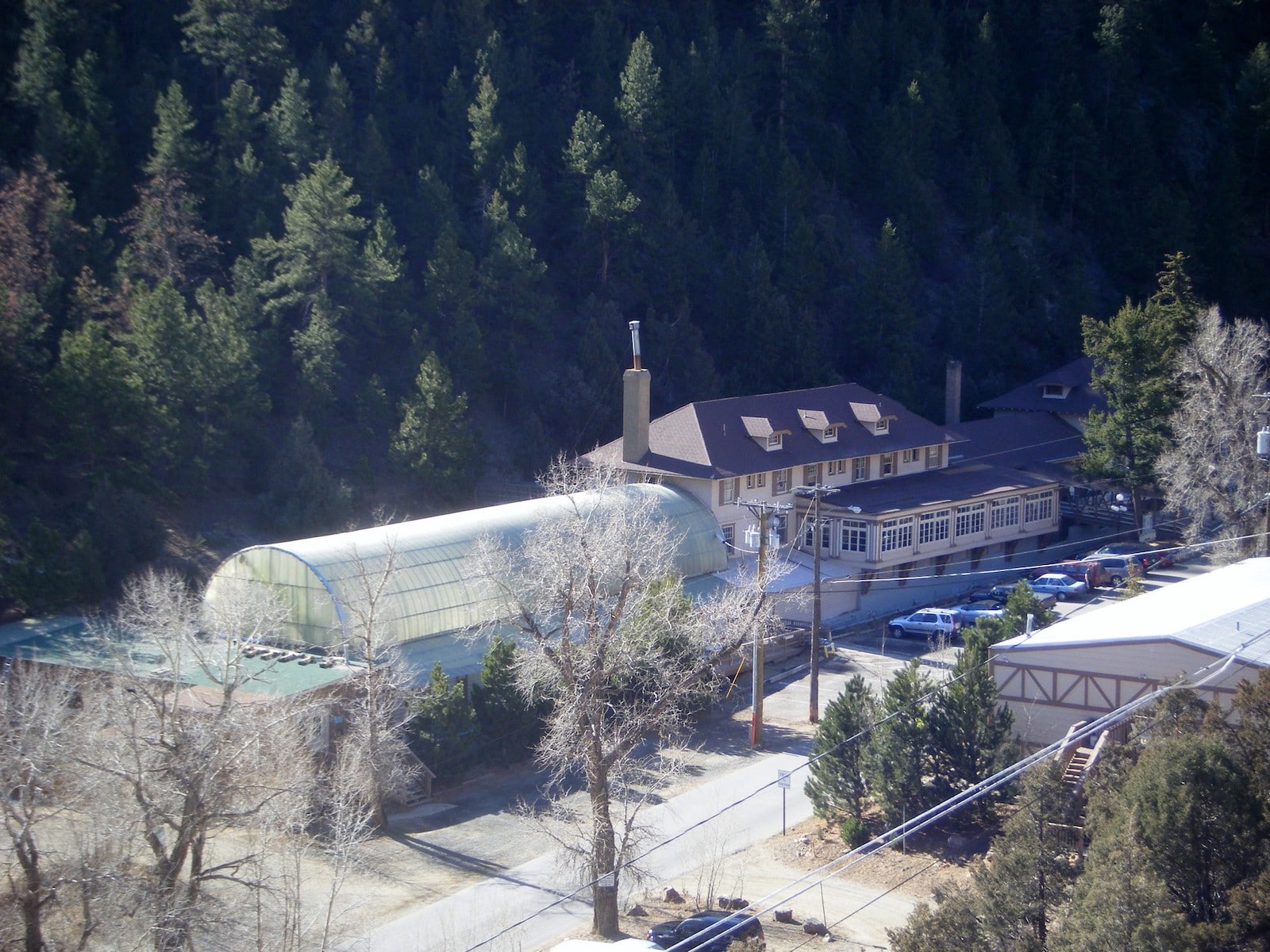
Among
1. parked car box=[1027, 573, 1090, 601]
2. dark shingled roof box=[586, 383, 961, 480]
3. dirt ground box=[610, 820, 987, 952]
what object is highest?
dark shingled roof box=[586, 383, 961, 480]


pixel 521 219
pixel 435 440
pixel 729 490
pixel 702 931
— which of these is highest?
pixel 521 219

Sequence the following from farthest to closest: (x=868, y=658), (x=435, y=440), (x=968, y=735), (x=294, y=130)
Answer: (x=294, y=130) → (x=435, y=440) → (x=868, y=658) → (x=968, y=735)

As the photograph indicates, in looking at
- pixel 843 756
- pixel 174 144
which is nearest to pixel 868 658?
pixel 843 756

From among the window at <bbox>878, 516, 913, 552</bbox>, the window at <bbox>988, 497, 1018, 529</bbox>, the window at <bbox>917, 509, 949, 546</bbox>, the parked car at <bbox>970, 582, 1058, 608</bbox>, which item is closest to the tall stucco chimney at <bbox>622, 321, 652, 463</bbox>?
the window at <bbox>878, 516, 913, 552</bbox>

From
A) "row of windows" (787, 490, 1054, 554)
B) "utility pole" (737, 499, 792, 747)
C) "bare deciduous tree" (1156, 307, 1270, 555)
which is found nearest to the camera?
"utility pole" (737, 499, 792, 747)

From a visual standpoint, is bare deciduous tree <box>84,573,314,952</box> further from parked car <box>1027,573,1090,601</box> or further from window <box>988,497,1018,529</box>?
window <box>988,497,1018,529</box>

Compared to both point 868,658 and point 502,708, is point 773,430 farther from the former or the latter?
point 502,708

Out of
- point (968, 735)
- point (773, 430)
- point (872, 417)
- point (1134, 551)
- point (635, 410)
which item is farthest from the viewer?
point (872, 417)
